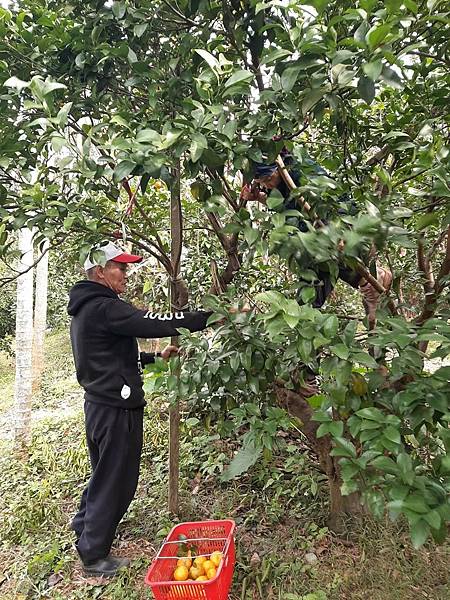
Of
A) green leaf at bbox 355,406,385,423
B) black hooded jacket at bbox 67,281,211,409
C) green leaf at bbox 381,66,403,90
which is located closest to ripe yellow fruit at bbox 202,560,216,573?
black hooded jacket at bbox 67,281,211,409

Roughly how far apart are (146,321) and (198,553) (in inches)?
48.1

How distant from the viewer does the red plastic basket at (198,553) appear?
2.28 metres

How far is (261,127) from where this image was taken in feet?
5.21

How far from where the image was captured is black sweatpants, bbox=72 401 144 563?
9.45 ft

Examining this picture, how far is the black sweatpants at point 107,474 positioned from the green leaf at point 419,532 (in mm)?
1983

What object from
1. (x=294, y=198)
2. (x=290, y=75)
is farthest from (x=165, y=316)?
(x=290, y=75)

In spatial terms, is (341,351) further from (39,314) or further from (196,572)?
(39,314)

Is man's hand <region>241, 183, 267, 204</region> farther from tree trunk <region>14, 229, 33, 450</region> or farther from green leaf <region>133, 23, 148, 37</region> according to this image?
tree trunk <region>14, 229, 33, 450</region>

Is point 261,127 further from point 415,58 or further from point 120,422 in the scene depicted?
point 120,422

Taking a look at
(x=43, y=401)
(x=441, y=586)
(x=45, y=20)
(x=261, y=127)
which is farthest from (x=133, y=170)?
(x=43, y=401)

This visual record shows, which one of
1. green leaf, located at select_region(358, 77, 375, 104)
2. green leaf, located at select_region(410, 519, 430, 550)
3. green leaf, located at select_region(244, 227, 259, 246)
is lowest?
green leaf, located at select_region(410, 519, 430, 550)

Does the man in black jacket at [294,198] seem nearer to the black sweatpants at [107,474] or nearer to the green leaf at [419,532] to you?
the green leaf at [419,532]

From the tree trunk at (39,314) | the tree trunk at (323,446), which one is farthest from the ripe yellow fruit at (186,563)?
the tree trunk at (39,314)

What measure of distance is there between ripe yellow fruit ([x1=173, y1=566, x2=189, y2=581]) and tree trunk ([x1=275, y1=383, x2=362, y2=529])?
85 centimetres
